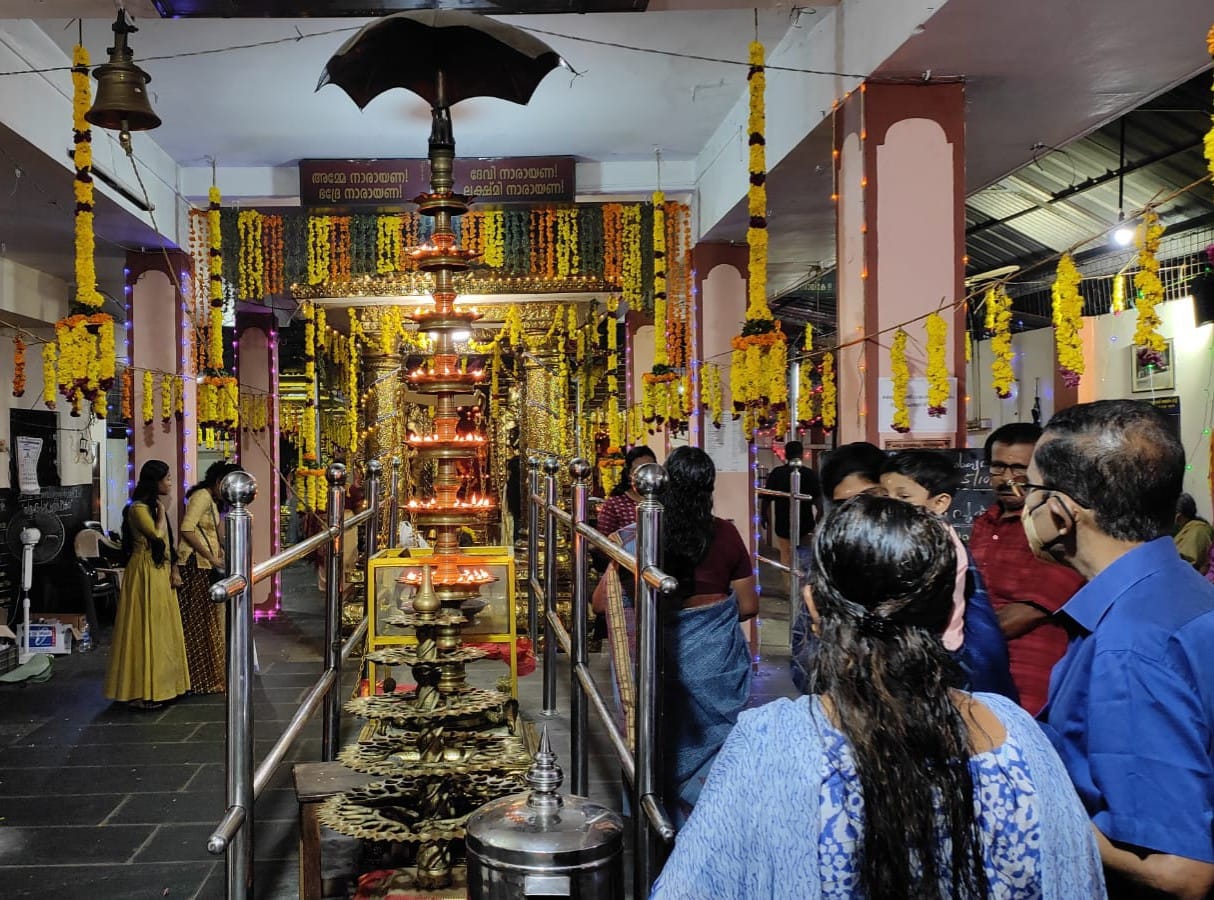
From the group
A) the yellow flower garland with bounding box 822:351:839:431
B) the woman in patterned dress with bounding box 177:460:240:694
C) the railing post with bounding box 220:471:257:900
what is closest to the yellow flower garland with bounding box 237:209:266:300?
the woman in patterned dress with bounding box 177:460:240:694

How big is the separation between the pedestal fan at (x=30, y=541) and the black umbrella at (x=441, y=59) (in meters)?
5.21

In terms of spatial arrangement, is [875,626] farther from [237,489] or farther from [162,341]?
[162,341]

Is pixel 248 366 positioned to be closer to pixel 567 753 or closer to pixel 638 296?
pixel 638 296

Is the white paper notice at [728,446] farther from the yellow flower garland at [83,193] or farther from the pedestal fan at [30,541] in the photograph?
the pedestal fan at [30,541]

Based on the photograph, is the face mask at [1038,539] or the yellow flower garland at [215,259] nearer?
the face mask at [1038,539]

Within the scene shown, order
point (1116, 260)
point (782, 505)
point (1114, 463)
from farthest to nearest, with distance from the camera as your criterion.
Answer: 1. point (782, 505)
2. point (1116, 260)
3. point (1114, 463)

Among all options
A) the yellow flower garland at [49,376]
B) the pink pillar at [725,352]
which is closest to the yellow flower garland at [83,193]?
the yellow flower garland at [49,376]

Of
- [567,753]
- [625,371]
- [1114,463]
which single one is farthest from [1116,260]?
[1114,463]

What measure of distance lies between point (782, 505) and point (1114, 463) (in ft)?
26.2

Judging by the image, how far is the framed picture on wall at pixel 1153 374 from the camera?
9086mm

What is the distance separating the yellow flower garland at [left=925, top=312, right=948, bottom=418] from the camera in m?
4.41

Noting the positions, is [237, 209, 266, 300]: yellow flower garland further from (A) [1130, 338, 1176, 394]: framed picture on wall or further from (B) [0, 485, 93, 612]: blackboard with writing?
(A) [1130, 338, 1176, 394]: framed picture on wall

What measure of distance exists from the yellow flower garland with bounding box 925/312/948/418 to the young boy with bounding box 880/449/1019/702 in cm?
140

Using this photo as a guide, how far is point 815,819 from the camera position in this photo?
112 centimetres
